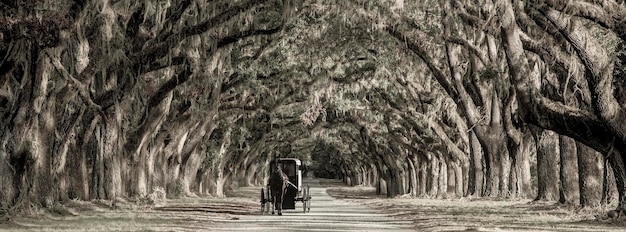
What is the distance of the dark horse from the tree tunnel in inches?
140

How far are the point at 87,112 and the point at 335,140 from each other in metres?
55.2

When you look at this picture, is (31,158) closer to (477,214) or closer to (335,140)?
(477,214)

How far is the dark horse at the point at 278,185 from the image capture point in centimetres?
2802

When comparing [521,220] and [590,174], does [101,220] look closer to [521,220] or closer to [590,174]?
[521,220]

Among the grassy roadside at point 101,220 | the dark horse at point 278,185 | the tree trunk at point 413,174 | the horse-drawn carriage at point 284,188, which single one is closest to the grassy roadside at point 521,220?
the horse-drawn carriage at point 284,188

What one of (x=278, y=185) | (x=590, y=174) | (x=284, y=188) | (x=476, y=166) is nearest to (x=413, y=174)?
(x=476, y=166)

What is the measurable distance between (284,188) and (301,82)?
12159mm

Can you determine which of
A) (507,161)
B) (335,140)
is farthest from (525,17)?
(335,140)

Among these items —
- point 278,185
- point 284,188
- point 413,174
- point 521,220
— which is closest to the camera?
point 521,220

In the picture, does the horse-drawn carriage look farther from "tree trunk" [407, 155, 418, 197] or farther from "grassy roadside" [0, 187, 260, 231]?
"tree trunk" [407, 155, 418, 197]

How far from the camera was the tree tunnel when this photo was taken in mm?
19547

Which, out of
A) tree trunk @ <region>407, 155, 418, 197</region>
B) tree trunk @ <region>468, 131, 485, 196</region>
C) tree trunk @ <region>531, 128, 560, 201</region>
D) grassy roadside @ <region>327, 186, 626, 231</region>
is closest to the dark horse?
grassy roadside @ <region>327, 186, 626, 231</region>

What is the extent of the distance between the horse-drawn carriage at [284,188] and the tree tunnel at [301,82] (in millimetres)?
3480

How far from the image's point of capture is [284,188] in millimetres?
28797
